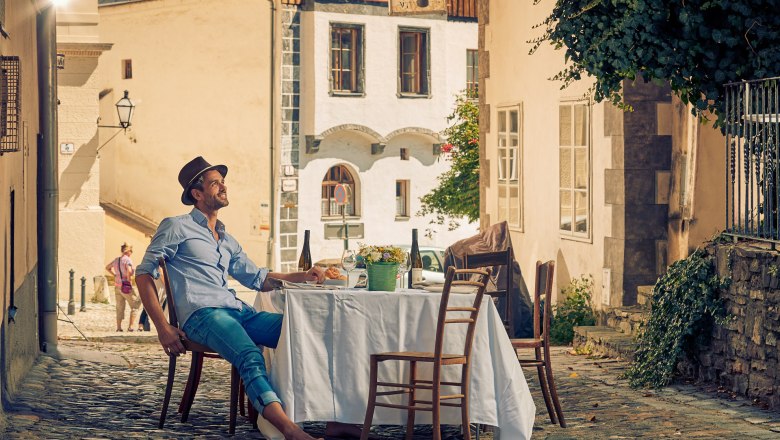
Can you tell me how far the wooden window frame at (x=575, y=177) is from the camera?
1423 centimetres

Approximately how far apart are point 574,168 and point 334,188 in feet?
71.7

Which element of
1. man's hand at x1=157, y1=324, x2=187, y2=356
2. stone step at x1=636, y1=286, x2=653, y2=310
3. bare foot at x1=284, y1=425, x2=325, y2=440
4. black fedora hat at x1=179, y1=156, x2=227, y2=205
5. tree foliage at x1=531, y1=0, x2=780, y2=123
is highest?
tree foliage at x1=531, y1=0, x2=780, y2=123

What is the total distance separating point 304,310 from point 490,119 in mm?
10881

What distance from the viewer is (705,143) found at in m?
12.2

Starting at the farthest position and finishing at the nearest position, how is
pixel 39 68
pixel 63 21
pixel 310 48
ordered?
pixel 310 48 < pixel 63 21 < pixel 39 68

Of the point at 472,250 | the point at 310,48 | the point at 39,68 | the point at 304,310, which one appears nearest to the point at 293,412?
the point at 304,310

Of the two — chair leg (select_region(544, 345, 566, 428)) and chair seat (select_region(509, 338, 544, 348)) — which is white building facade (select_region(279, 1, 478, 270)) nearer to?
chair leg (select_region(544, 345, 566, 428))

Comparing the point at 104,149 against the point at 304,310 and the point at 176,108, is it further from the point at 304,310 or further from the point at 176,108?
the point at 304,310

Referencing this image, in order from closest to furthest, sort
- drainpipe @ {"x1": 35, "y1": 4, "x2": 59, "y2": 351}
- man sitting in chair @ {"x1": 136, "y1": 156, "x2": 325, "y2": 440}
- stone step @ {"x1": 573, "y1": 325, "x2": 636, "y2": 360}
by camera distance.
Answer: man sitting in chair @ {"x1": 136, "y1": 156, "x2": 325, "y2": 440} < stone step @ {"x1": 573, "y1": 325, "x2": 636, "y2": 360} < drainpipe @ {"x1": 35, "y1": 4, "x2": 59, "y2": 351}

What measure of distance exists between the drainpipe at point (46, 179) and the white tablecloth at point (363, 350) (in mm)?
5140

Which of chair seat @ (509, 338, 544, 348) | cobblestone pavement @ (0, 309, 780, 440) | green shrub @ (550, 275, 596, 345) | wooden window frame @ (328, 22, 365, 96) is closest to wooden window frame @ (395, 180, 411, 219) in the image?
wooden window frame @ (328, 22, 365, 96)

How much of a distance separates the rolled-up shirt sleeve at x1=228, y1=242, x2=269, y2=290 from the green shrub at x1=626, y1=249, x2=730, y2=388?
3.46 metres

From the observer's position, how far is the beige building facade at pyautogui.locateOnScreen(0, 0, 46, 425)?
8.74 m

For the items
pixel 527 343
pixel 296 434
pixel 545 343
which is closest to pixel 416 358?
pixel 296 434
